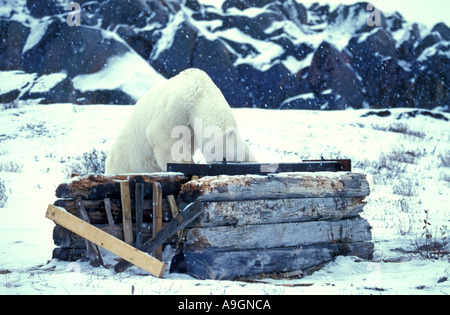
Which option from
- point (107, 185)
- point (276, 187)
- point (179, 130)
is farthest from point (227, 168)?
point (107, 185)

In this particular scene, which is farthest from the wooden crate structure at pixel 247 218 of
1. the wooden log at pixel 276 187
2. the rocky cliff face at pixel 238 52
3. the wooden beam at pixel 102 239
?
the rocky cliff face at pixel 238 52

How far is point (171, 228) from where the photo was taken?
11.6ft

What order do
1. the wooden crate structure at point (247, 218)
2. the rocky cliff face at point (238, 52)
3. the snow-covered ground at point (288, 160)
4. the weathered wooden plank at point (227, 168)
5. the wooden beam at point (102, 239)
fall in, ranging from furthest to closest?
the rocky cliff face at point (238, 52), the weathered wooden plank at point (227, 168), the wooden crate structure at point (247, 218), the wooden beam at point (102, 239), the snow-covered ground at point (288, 160)

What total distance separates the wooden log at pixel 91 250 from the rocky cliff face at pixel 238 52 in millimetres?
19545

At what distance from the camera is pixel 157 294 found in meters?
2.62

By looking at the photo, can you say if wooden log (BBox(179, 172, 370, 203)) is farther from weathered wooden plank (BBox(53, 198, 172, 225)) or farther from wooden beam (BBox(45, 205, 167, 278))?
wooden beam (BBox(45, 205, 167, 278))

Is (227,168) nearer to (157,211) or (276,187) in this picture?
(276,187)

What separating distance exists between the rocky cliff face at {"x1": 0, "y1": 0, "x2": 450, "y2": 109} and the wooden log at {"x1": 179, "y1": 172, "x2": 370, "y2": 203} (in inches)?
771

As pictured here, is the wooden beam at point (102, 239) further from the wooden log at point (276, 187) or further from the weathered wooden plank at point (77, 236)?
the wooden log at point (276, 187)

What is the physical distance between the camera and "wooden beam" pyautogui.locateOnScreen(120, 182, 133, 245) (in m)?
3.80

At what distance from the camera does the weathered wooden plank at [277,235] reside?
3570 mm

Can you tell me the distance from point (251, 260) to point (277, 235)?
1.08 feet
